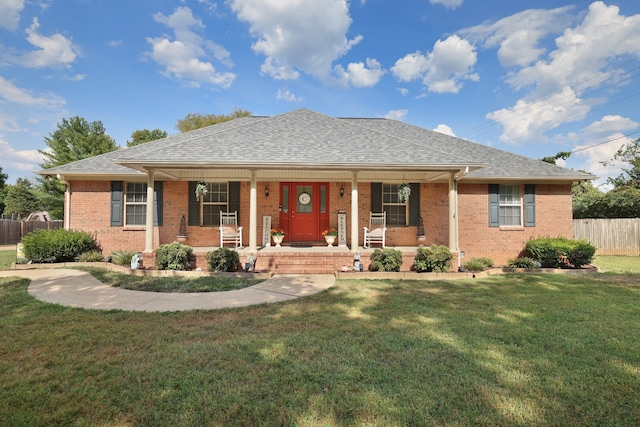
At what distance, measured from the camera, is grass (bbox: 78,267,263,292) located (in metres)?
6.10

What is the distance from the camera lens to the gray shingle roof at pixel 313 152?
7750 mm

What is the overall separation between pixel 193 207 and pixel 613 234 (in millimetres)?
17310

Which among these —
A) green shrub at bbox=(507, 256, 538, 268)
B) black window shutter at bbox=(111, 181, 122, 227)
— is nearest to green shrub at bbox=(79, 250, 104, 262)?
black window shutter at bbox=(111, 181, 122, 227)

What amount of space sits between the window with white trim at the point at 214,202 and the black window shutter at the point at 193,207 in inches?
8.7

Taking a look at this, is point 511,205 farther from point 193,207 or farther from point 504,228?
point 193,207

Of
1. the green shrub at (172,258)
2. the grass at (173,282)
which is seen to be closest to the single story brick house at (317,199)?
the green shrub at (172,258)

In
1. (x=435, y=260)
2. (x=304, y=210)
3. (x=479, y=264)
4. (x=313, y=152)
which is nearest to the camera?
(x=435, y=260)

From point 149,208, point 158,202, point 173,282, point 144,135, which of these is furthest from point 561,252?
point 144,135

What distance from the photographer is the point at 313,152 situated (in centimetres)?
826

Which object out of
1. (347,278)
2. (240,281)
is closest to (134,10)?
(240,281)

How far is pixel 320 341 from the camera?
350cm

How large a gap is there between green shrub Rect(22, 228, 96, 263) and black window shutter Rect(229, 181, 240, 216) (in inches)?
180

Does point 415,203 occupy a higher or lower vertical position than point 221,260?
higher

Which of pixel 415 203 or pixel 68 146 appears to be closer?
pixel 415 203
